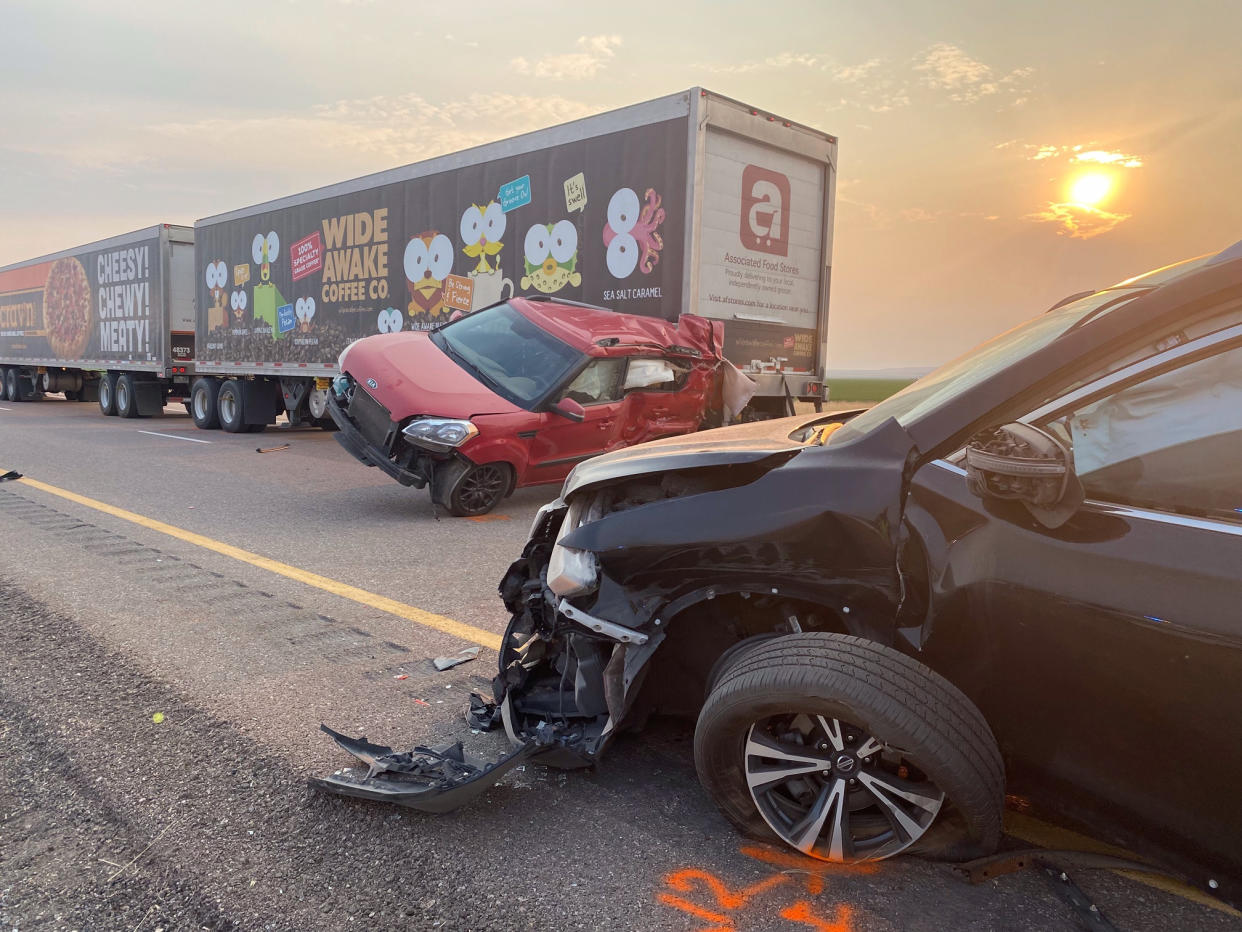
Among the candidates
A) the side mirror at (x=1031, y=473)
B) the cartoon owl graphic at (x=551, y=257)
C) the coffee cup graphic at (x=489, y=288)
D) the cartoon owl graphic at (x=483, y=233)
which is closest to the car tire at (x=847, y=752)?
the side mirror at (x=1031, y=473)

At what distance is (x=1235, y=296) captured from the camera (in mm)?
1929

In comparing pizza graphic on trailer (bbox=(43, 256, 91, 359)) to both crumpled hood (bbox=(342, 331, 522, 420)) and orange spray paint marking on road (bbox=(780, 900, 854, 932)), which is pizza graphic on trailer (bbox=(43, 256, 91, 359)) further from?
orange spray paint marking on road (bbox=(780, 900, 854, 932))

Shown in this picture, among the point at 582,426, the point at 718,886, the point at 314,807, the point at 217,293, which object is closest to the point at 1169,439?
the point at 718,886

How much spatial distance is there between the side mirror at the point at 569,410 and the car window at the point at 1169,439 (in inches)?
217

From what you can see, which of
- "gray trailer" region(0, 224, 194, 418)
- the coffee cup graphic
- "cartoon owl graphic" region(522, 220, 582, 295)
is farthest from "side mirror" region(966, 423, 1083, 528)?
"gray trailer" region(0, 224, 194, 418)

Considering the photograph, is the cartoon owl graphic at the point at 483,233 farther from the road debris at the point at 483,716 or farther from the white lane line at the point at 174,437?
the road debris at the point at 483,716

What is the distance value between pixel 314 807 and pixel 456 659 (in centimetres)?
127

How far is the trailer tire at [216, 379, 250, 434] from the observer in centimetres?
1564

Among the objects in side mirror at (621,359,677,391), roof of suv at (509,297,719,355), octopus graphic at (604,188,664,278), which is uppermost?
octopus graphic at (604,188,664,278)

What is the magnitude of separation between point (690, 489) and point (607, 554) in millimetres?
335

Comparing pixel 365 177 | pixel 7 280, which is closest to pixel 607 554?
pixel 365 177

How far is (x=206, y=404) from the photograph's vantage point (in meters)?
16.7

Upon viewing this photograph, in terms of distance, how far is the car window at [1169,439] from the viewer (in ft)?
6.28

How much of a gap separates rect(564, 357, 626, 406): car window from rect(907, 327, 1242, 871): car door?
5604mm
